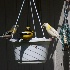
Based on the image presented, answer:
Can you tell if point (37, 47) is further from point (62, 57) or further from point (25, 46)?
point (62, 57)

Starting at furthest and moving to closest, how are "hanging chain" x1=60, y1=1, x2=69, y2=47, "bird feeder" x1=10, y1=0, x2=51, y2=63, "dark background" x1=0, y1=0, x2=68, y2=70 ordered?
1. "dark background" x1=0, y1=0, x2=68, y2=70
2. "hanging chain" x1=60, y1=1, x2=69, y2=47
3. "bird feeder" x1=10, y1=0, x2=51, y2=63

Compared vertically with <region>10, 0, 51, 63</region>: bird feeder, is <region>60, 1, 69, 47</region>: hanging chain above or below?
above

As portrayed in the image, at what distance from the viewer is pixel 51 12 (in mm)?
3648

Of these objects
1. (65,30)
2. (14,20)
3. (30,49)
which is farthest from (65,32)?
(14,20)

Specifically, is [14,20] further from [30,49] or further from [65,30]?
[30,49]

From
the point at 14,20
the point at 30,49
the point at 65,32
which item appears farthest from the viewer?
the point at 14,20

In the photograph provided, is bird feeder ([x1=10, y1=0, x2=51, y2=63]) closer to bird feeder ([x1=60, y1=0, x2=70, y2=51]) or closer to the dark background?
bird feeder ([x1=60, y1=0, x2=70, y2=51])

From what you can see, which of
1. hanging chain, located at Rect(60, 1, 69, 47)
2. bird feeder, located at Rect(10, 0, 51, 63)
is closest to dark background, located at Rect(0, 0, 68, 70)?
hanging chain, located at Rect(60, 1, 69, 47)

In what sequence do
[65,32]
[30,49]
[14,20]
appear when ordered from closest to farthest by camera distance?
[30,49] → [65,32] → [14,20]

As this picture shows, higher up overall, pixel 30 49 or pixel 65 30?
pixel 65 30

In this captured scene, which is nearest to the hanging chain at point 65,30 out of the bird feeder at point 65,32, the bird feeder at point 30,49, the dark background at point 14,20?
the bird feeder at point 65,32

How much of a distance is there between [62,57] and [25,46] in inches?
34.0

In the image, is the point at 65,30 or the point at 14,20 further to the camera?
the point at 14,20

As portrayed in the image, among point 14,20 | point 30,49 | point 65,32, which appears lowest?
point 30,49
